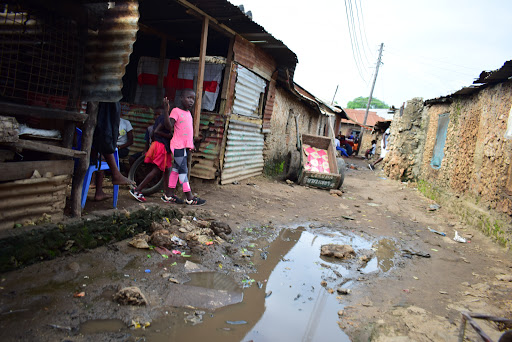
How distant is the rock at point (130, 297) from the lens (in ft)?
7.94

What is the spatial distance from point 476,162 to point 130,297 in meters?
6.89

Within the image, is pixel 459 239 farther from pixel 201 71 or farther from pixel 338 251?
pixel 201 71

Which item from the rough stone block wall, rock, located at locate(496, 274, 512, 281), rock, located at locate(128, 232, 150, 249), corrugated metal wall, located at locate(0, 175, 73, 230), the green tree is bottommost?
rock, located at locate(128, 232, 150, 249)

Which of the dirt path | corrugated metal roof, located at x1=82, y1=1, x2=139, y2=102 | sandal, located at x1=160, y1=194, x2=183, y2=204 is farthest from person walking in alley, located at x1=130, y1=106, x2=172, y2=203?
corrugated metal roof, located at x1=82, y1=1, x2=139, y2=102

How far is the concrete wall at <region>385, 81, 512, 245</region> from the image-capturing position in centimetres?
548

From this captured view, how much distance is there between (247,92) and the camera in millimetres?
7656

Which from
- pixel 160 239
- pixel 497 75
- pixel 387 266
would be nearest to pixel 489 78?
pixel 497 75

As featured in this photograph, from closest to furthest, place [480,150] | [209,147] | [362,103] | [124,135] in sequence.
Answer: [124,135]
[480,150]
[209,147]
[362,103]

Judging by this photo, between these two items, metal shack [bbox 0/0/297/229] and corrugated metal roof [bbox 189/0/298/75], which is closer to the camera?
metal shack [bbox 0/0/297/229]

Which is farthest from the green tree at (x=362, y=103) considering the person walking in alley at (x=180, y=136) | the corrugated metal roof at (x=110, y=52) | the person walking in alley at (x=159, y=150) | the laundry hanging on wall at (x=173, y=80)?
the corrugated metal roof at (x=110, y=52)

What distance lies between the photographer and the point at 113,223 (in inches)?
136

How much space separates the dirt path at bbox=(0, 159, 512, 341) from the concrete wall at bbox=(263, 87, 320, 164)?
5.56 feet

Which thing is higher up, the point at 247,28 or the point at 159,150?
the point at 247,28

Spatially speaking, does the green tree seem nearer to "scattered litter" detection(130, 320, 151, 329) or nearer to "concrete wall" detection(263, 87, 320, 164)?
"concrete wall" detection(263, 87, 320, 164)
